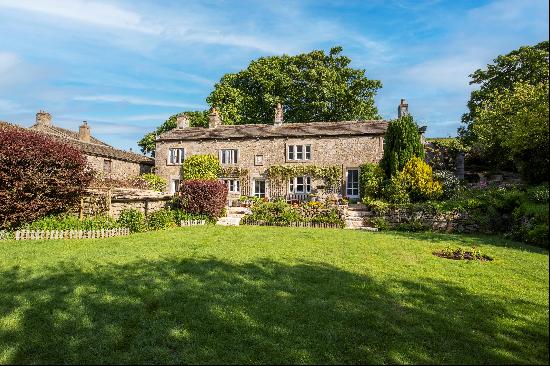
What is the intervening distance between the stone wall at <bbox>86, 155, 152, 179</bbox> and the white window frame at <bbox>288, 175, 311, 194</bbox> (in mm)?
15171

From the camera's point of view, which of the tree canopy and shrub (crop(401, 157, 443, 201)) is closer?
shrub (crop(401, 157, 443, 201))

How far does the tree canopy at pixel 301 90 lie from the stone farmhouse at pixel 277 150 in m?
8.23

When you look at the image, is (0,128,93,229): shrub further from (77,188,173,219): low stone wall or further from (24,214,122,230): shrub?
(77,188,173,219): low stone wall

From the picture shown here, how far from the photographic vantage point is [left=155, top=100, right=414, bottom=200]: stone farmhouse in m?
28.1

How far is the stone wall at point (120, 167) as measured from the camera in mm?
31072

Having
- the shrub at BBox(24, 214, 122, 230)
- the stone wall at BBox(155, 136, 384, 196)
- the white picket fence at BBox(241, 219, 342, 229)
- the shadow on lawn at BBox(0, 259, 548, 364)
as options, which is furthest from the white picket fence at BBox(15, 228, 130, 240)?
the stone wall at BBox(155, 136, 384, 196)

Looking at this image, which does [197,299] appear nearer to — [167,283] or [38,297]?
[167,283]

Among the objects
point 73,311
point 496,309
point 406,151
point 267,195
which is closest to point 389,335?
point 496,309

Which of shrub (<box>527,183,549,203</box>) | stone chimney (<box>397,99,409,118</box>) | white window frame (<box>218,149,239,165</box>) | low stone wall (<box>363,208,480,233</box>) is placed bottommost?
low stone wall (<box>363,208,480,233</box>)

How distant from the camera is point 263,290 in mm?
7125

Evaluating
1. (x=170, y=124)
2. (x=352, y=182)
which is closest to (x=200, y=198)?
(x=352, y=182)

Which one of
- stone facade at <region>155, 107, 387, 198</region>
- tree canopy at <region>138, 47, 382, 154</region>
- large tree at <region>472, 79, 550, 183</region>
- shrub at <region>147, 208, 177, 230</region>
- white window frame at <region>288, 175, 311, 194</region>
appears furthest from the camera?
tree canopy at <region>138, 47, 382, 154</region>

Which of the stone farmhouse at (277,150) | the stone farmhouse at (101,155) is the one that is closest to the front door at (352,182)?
the stone farmhouse at (277,150)

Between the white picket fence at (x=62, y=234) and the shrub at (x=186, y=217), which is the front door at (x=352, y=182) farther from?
the white picket fence at (x=62, y=234)
